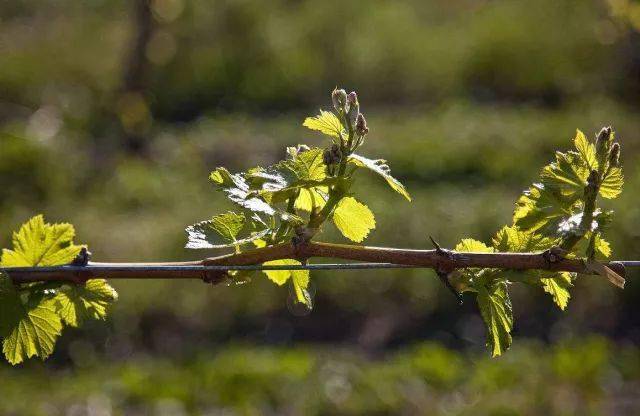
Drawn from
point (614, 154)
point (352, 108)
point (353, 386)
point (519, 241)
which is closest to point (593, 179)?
point (614, 154)

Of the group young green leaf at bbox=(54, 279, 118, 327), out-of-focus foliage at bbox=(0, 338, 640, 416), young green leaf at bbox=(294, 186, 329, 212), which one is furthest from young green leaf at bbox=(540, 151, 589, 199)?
out-of-focus foliage at bbox=(0, 338, 640, 416)

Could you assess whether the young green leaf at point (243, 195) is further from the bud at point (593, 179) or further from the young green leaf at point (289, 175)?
the bud at point (593, 179)

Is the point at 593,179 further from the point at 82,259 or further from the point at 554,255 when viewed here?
the point at 82,259

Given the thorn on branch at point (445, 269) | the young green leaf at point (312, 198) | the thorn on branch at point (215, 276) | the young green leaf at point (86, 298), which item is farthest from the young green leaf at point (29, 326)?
the thorn on branch at point (445, 269)

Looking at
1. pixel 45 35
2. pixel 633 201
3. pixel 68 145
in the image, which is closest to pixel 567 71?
pixel 633 201

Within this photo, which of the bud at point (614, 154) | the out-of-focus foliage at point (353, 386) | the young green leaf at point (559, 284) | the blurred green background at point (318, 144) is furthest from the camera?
the blurred green background at point (318, 144)

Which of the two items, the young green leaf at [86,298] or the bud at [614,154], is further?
the young green leaf at [86,298]

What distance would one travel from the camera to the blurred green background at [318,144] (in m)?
3.78

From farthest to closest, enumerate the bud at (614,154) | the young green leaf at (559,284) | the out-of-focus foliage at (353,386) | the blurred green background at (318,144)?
the blurred green background at (318,144) < the out-of-focus foliage at (353,386) < the young green leaf at (559,284) < the bud at (614,154)

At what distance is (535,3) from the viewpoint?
914 cm

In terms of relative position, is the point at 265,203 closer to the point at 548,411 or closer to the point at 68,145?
the point at 548,411

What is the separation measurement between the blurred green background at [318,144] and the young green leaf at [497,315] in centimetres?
248

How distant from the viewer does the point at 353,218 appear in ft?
3.40

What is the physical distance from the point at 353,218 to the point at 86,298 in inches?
12.0
